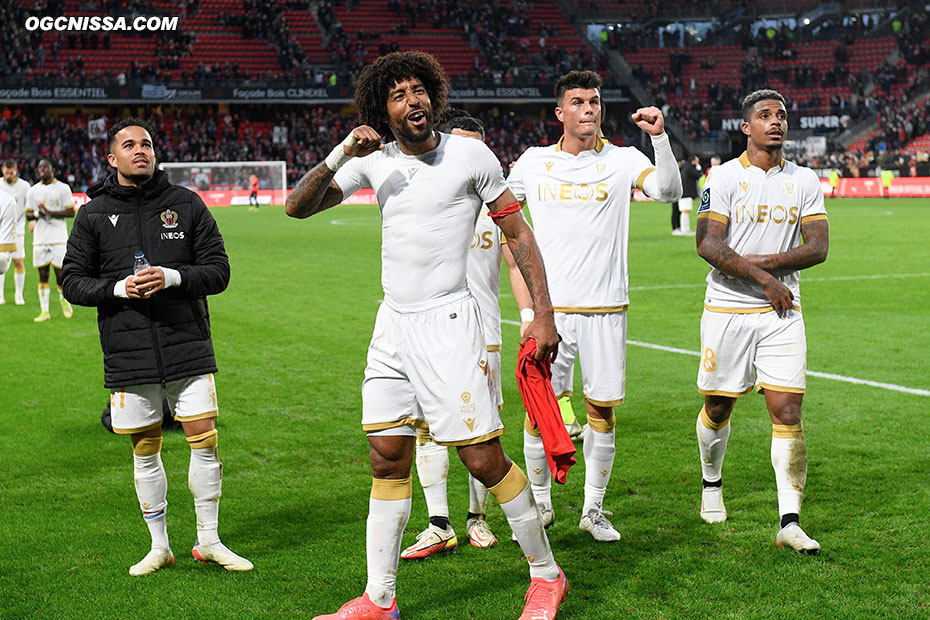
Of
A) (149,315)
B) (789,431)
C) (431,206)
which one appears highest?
(431,206)

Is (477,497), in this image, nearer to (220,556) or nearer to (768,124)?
(220,556)

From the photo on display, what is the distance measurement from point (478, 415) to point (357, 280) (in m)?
13.7

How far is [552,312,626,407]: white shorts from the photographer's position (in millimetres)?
5543

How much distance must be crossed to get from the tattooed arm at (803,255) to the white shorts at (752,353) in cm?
25

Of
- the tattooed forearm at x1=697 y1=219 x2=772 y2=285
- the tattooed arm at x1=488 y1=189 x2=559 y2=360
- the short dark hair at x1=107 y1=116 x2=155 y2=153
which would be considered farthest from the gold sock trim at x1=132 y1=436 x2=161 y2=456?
the tattooed forearm at x1=697 y1=219 x2=772 y2=285

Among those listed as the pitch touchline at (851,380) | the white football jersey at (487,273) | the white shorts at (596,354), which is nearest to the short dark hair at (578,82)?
the white football jersey at (487,273)

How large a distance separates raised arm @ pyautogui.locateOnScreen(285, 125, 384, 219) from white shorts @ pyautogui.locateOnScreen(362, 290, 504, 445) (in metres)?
0.57

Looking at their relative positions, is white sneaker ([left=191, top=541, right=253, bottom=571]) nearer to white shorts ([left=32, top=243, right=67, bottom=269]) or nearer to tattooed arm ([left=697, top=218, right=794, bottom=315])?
tattooed arm ([left=697, top=218, right=794, bottom=315])

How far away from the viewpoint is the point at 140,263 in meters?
4.90

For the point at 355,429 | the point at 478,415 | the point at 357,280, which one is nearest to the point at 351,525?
the point at 478,415

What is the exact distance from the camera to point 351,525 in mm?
5637

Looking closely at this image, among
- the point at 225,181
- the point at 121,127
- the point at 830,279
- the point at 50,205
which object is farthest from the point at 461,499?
the point at 225,181

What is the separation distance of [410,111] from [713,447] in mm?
2731

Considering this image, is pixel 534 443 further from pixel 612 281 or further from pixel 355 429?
pixel 355 429
